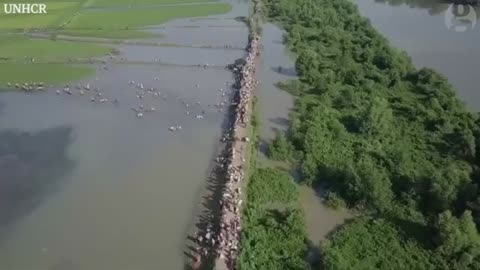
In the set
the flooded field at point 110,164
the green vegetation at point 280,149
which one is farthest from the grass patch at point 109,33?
the green vegetation at point 280,149

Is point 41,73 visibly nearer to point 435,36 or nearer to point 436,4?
point 435,36

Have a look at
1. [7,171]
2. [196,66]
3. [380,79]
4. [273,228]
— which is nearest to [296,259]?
[273,228]

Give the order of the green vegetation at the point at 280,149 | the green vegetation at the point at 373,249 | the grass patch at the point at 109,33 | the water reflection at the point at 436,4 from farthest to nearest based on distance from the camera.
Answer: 1. the water reflection at the point at 436,4
2. the grass patch at the point at 109,33
3. the green vegetation at the point at 280,149
4. the green vegetation at the point at 373,249

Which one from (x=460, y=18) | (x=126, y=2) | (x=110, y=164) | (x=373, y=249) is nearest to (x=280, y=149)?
(x=373, y=249)

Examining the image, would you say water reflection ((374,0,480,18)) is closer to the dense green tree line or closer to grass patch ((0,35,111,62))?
the dense green tree line

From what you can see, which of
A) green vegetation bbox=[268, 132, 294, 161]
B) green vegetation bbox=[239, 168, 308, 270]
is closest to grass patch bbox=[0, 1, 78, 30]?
green vegetation bbox=[268, 132, 294, 161]

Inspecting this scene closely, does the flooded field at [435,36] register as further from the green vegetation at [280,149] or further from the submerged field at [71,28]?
the submerged field at [71,28]
